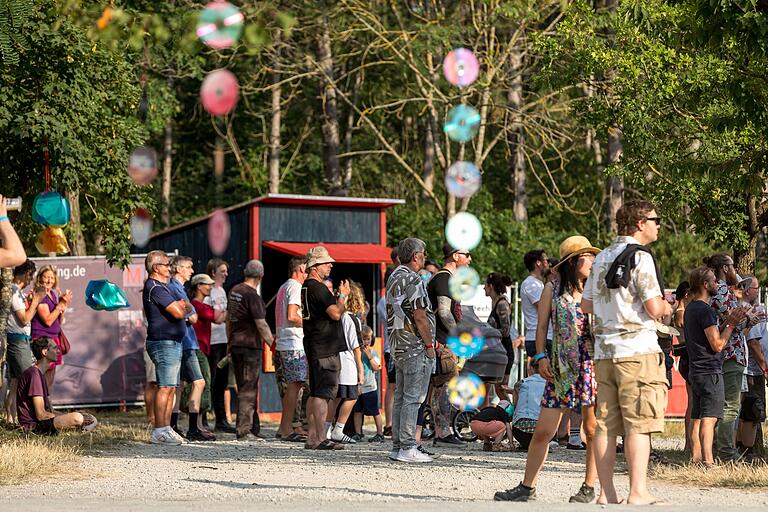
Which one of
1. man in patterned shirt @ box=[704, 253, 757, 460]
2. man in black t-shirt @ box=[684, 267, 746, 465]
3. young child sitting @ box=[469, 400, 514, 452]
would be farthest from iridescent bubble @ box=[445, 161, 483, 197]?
man in black t-shirt @ box=[684, 267, 746, 465]

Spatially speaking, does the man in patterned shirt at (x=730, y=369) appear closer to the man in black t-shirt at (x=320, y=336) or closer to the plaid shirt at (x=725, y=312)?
the plaid shirt at (x=725, y=312)

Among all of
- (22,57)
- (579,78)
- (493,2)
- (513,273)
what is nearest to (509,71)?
(493,2)

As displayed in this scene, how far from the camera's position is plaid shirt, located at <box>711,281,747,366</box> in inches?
442

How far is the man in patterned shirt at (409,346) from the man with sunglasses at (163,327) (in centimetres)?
258

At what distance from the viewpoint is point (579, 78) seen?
2011 centimetres

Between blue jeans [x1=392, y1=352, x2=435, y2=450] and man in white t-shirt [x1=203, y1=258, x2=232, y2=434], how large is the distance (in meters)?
4.00

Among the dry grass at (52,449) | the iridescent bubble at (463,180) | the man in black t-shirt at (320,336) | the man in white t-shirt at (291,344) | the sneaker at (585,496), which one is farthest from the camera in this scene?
the iridescent bubble at (463,180)

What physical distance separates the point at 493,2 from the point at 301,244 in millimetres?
8520

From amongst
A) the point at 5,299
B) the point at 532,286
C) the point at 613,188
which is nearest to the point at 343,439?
the point at 532,286

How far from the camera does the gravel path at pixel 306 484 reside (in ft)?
27.5

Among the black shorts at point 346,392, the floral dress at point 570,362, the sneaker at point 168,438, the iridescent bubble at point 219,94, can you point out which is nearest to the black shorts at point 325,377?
the black shorts at point 346,392

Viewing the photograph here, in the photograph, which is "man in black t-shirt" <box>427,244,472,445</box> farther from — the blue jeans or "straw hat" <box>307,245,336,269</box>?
the blue jeans

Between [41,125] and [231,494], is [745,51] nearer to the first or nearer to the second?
[231,494]

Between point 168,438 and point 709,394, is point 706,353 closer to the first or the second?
point 709,394
